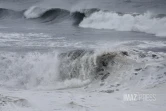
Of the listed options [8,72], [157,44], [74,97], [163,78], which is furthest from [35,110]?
[157,44]

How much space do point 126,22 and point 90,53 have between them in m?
9.38

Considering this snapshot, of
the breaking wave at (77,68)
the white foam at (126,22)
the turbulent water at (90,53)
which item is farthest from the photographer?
the white foam at (126,22)

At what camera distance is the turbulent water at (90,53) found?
8989 mm

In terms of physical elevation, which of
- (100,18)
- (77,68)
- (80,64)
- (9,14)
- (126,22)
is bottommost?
(77,68)

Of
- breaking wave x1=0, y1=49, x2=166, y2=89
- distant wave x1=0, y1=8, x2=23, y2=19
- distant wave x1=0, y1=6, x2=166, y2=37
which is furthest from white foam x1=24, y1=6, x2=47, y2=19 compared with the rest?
breaking wave x1=0, y1=49, x2=166, y2=89

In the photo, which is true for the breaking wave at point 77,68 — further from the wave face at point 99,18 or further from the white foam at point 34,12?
the white foam at point 34,12

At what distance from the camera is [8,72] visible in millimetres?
10305

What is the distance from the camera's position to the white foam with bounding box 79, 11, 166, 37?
56.9ft

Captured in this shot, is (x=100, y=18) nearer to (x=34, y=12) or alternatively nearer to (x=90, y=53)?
(x=34, y=12)

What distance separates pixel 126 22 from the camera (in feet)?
62.4

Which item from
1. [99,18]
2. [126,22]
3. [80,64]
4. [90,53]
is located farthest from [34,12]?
[80,64]

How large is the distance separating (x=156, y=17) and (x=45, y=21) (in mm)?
7541

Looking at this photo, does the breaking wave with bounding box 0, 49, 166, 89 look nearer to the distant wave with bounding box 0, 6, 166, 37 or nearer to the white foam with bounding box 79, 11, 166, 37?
the distant wave with bounding box 0, 6, 166, 37

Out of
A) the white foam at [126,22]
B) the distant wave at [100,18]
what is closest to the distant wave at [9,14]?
the distant wave at [100,18]
